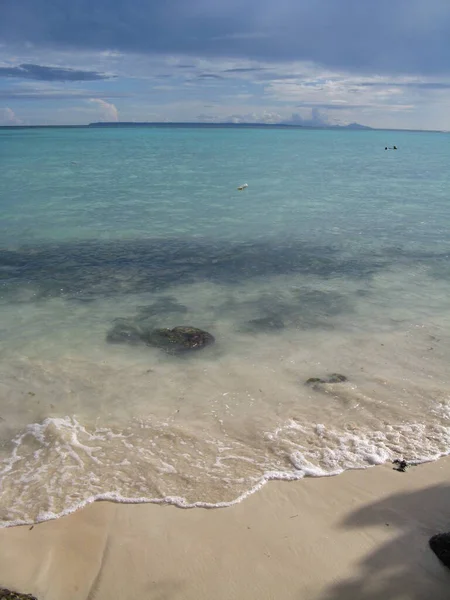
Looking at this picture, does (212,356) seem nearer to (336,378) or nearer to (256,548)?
(336,378)

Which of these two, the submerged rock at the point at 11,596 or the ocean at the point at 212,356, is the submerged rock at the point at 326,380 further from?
the submerged rock at the point at 11,596

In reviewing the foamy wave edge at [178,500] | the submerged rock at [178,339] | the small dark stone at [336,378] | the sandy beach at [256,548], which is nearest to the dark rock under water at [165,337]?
the submerged rock at [178,339]

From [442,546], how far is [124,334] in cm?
960

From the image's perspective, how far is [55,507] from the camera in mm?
8070

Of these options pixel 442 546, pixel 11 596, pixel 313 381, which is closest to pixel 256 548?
pixel 442 546

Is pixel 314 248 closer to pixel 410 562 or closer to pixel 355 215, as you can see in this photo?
pixel 355 215

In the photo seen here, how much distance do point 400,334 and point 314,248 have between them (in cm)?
977

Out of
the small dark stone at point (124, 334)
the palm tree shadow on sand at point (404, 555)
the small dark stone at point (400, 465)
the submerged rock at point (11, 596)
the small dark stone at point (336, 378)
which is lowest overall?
the small dark stone at point (124, 334)

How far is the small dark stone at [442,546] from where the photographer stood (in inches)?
269

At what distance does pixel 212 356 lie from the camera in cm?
1317

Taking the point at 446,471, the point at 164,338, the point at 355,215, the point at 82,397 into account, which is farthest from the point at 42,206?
the point at 446,471

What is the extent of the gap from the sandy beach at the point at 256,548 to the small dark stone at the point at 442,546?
0.09 meters

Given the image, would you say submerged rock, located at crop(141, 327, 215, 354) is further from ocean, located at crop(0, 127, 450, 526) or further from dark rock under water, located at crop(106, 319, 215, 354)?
ocean, located at crop(0, 127, 450, 526)

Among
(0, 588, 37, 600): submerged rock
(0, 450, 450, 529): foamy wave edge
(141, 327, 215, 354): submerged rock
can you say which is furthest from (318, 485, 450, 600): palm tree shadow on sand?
(141, 327, 215, 354): submerged rock
